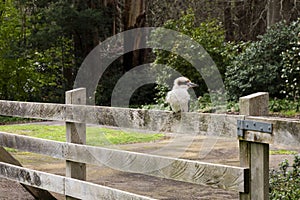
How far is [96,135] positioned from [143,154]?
27.1ft

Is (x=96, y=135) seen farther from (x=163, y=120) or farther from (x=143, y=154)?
(x=163, y=120)

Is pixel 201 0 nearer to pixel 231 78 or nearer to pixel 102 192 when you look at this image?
pixel 231 78

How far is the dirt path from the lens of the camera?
7.03m

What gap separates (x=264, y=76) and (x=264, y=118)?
13290mm

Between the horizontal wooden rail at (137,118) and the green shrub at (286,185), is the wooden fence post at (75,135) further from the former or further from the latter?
the green shrub at (286,185)

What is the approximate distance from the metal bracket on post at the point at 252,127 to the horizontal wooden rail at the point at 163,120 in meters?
0.03

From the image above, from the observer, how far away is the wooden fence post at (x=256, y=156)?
Result: 11.6 feet

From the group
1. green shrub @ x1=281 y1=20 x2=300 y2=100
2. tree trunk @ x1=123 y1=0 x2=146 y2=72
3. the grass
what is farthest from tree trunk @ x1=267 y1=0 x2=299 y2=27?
the grass

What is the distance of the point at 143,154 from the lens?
4.40 metres

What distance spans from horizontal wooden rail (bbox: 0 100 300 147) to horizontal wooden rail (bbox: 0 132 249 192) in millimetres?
221

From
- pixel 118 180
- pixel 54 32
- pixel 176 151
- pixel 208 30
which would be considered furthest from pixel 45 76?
pixel 118 180

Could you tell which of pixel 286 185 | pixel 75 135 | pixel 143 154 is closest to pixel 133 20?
pixel 286 185

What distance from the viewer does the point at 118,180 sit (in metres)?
7.95

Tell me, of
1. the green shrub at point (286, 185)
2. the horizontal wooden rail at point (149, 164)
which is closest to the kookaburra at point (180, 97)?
the horizontal wooden rail at point (149, 164)
